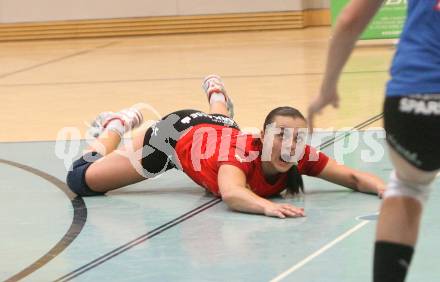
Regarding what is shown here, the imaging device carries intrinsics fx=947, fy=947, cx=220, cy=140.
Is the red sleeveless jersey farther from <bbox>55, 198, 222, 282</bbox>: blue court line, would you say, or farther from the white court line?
the white court line

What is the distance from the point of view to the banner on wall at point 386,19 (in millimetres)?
8922

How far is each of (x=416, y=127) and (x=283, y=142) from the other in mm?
1739

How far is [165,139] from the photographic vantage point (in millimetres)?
4219

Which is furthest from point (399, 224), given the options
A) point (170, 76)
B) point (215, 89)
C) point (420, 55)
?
point (170, 76)

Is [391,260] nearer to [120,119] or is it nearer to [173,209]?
[173,209]

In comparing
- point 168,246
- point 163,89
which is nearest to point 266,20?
point 163,89

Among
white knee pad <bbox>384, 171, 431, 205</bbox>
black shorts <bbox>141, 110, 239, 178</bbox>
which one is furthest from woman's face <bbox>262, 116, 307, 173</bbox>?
white knee pad <bbox>384, 171, 431, 205</bbox>

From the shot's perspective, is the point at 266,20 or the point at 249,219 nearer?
the point at 249,219

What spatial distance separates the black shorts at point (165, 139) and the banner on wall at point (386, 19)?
4840 millimetres

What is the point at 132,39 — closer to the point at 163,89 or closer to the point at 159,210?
the point at 163,89

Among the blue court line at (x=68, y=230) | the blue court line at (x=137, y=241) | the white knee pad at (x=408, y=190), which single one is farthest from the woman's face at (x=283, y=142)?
the white knee pad at (x=408, y=190)

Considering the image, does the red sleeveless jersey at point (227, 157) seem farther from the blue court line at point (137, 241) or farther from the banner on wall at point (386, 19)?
the banner on wall at point (386, 19)

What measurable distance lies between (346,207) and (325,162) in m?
0.27

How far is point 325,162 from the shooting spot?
4.04m
